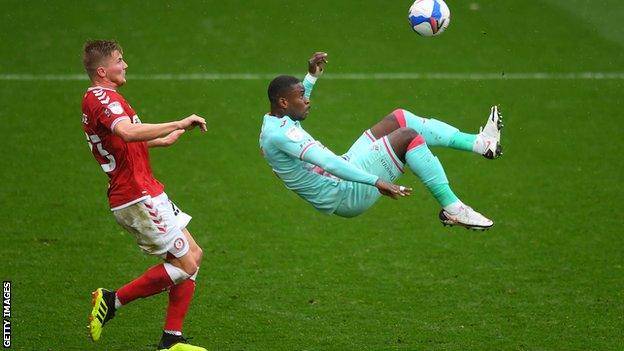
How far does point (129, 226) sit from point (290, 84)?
1.87 m

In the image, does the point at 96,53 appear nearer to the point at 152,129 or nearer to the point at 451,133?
the point at 152,129

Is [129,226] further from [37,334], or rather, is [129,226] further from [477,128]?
[477,128]

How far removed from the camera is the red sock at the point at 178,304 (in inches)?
400

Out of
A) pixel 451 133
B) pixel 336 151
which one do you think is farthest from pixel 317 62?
pixel 336 151

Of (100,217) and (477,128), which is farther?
(477,128)

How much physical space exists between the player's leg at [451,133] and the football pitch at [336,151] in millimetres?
1907

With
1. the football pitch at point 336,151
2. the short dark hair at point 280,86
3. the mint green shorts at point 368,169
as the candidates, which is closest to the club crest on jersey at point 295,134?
the short dark hair at point 280,86

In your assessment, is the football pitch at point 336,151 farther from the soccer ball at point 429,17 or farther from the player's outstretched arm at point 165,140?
the soccer ball at point 429,17

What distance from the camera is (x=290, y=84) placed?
9.95m

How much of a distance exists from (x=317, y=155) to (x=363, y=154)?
71 cm

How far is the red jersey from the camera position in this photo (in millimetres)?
9531

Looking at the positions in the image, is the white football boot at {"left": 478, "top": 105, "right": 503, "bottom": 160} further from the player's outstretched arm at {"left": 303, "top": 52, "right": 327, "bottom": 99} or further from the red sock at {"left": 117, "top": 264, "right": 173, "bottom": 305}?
the red sock at {"left": 117, "top": 264, "right": 173, "bottom": 305}

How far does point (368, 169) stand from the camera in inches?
398

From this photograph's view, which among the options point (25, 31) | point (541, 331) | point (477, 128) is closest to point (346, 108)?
point (477, 128)
